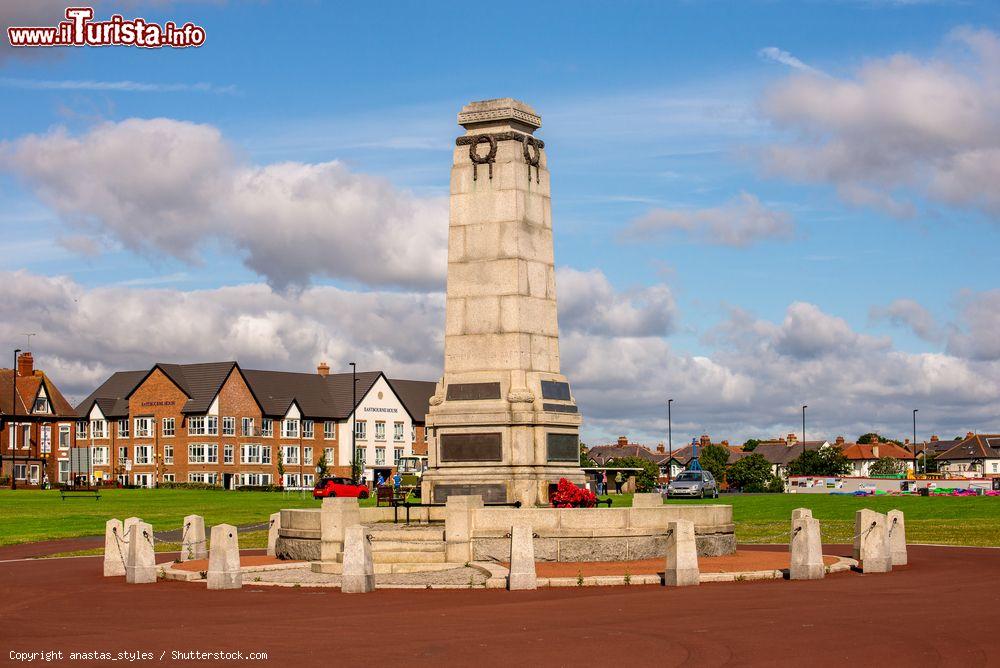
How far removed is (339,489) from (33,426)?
78675mm

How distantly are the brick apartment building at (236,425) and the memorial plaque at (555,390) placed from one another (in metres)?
81.4

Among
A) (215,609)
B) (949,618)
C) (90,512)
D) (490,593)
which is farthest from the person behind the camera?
(90,512)

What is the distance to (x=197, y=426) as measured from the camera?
116m

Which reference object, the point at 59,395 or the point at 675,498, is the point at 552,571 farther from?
the point at 59,395

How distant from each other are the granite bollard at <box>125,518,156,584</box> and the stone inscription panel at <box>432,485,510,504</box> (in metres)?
7.49

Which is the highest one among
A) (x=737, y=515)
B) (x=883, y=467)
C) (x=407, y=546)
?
(x=407, y=546)

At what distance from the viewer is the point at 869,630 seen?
16172mm

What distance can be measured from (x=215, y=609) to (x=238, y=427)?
101m

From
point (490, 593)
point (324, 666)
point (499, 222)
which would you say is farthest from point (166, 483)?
point (324, 666)

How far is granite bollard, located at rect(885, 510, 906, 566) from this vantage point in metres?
26.6

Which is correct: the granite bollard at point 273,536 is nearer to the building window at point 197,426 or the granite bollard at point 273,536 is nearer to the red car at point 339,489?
the red car at point 339,489

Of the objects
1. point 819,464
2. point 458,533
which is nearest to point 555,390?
point 458,533

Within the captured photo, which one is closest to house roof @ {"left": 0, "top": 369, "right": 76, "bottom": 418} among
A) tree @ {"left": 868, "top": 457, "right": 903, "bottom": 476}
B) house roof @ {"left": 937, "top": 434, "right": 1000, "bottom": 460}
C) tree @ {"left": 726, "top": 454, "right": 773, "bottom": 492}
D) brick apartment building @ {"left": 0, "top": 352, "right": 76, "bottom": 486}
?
brick apartment building @ {"left": 0, "top": 352, "right": 76, "bottom": 486}

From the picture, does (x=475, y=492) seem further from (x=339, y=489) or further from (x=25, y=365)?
(x=25, y=365)
